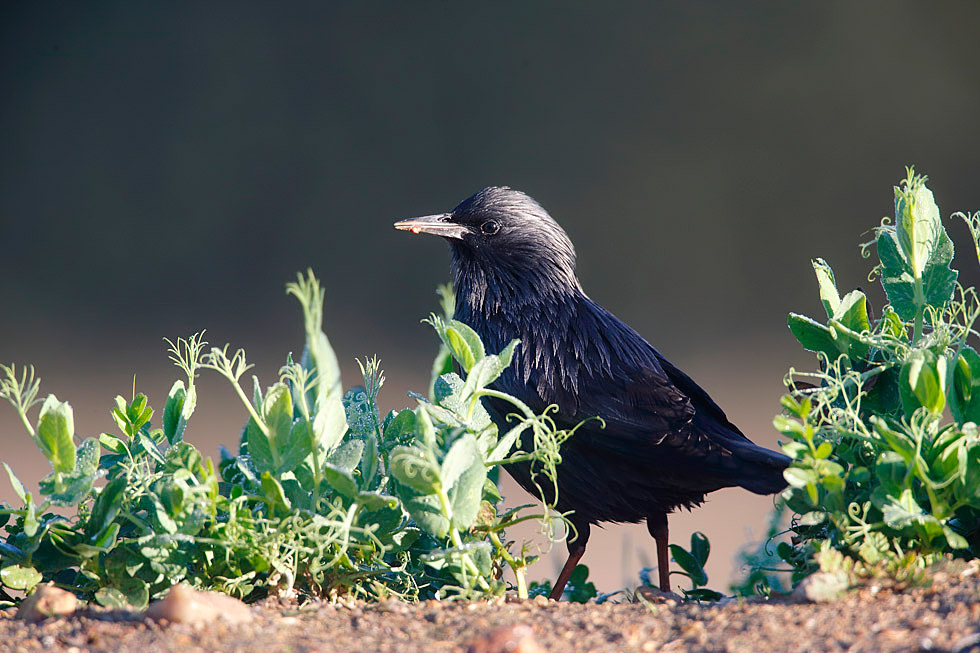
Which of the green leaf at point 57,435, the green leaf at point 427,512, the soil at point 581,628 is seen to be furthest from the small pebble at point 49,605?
the green leaf at point 427,512

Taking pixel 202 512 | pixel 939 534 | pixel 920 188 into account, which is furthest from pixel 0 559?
pixel 920 188

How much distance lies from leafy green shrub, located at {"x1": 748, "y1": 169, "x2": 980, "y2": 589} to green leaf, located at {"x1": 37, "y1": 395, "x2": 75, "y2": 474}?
0.80m

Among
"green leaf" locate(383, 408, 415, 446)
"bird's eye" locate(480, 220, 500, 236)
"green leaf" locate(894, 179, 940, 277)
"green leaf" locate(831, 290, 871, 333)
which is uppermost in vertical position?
"bird's eye" locate(480, 220, 500, 236)

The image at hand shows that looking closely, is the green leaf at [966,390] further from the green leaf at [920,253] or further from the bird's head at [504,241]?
the bird's head at [504,241]

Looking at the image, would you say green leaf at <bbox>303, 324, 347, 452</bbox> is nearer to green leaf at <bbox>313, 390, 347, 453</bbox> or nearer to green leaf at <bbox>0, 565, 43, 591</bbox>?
green leaf at <bbox>313, 390, 347, 453</bbox>

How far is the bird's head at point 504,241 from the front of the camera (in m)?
1.94

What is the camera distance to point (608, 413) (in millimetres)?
1597

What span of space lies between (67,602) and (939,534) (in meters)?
0.99

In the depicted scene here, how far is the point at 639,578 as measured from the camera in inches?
65.5

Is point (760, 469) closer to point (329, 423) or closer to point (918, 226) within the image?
point (918, 226)

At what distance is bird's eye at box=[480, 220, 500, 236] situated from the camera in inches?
79.0

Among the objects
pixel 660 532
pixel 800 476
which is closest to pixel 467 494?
pixel 800 476

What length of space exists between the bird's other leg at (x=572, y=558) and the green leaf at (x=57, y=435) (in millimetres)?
715

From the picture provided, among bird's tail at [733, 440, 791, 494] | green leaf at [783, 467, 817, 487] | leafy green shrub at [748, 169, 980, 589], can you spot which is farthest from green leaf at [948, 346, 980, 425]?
bird's tail at [733, 440, 791, 494]
